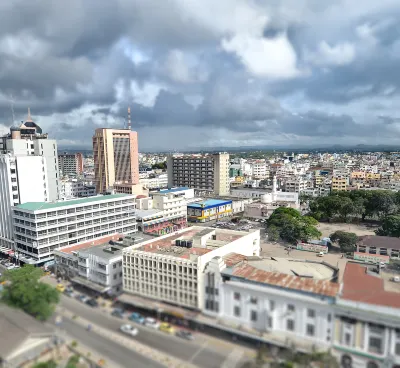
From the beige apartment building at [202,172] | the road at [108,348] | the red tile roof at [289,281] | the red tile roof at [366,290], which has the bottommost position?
the road at [108,348]

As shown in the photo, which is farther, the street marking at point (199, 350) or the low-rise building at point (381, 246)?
the low-rise building at point (381, 246)

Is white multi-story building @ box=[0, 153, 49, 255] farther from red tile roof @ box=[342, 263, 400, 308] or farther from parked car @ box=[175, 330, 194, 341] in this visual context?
red tile roof @ box=[342, 263, 400, 308]

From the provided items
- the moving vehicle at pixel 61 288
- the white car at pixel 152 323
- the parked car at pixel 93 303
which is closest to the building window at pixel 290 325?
the white car at pixel 152 323

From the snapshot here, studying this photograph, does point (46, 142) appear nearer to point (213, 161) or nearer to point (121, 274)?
point (121, 274)

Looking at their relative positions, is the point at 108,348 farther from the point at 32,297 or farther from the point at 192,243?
the point at 192,243

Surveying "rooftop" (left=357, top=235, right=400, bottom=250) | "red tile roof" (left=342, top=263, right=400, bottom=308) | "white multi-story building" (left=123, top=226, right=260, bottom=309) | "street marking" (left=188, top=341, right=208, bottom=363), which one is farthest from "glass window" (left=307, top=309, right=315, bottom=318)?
"rooftop" (left=357, top=235, right=400, bottom=250)

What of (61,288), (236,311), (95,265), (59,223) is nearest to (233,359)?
(236,311)

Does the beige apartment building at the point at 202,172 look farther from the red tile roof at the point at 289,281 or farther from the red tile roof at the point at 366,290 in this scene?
the red tile roof at the point at 289,281
